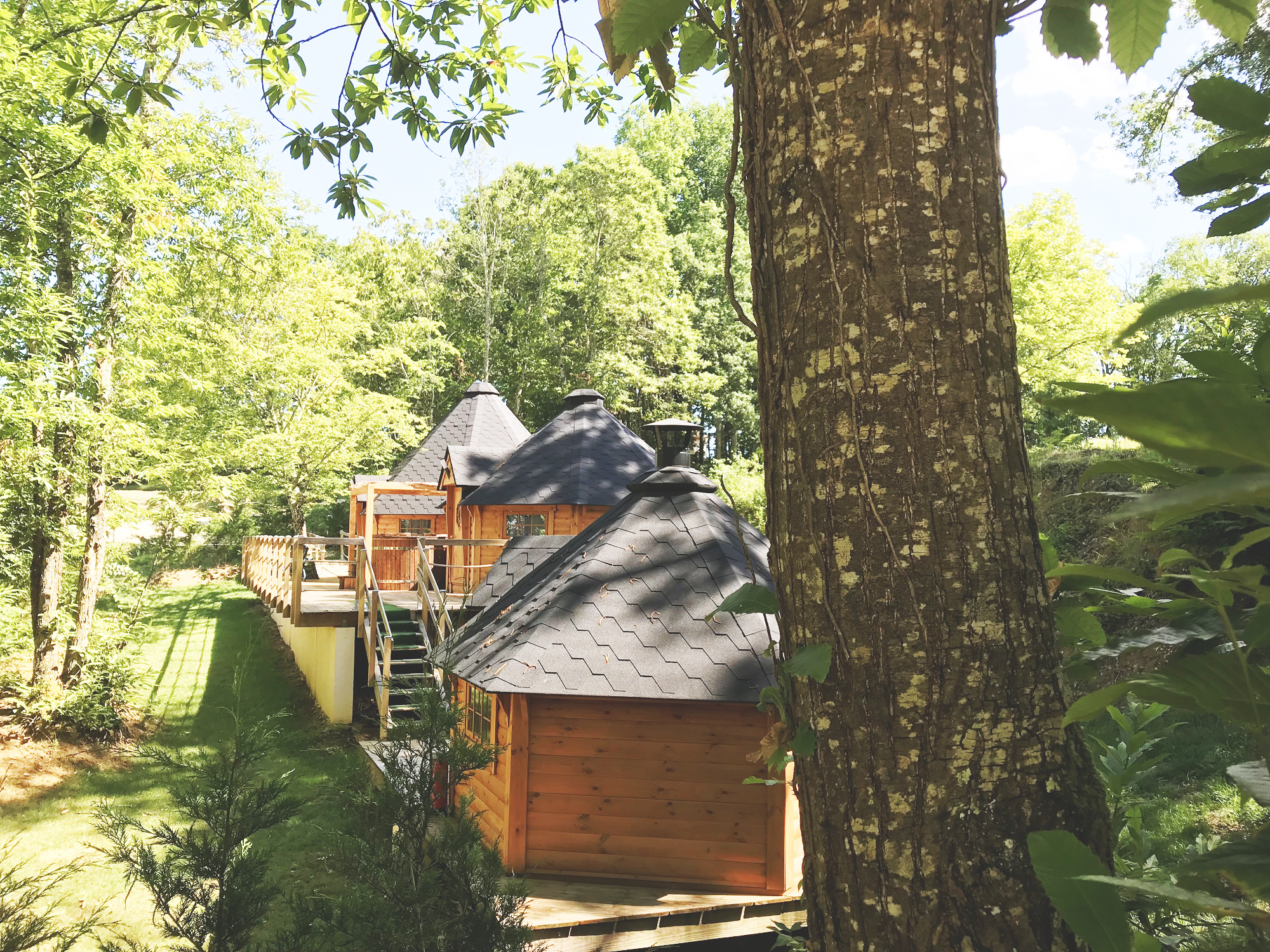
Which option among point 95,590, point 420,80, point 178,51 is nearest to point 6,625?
point 95,590

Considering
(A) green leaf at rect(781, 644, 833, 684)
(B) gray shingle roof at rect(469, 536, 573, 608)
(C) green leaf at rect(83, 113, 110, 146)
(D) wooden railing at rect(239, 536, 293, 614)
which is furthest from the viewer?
(D) wooden railing at rect(239, 536, 293, 614)

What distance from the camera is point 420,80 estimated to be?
14.8ft

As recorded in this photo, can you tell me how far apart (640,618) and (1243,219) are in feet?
21.9

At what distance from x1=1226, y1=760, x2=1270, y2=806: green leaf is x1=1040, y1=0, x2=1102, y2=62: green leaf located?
111 centimetres

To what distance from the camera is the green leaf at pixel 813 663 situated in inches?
43.4

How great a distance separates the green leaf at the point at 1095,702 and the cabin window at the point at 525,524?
1606 centimetres

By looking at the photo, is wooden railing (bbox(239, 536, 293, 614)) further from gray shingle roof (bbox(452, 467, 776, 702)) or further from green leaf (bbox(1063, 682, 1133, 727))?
green leaf (bbox(1063, 682, 1133, 727))

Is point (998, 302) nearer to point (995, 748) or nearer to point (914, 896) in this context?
point (995, 748)

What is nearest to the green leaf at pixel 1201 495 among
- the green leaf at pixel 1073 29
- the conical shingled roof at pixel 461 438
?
the green leaf at pixel 1073 29

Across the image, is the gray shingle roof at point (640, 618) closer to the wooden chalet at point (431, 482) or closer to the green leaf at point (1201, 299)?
the green leaf at point (1201, 299)

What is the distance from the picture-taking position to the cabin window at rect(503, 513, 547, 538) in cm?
1691

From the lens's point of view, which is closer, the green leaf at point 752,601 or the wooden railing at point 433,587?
the green leaf at point 752,601

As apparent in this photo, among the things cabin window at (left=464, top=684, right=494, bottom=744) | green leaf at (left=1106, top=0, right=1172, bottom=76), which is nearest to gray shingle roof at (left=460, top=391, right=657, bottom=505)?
cabin window at (left=464, top=684, right=494, bottom=744)

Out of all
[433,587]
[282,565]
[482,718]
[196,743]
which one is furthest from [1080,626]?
[282,565]
